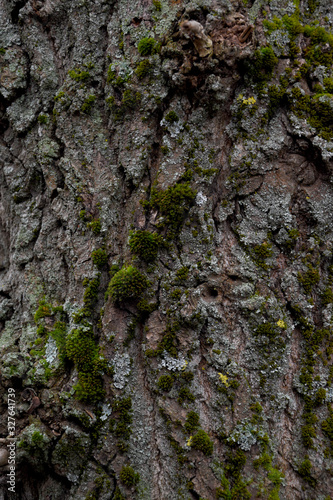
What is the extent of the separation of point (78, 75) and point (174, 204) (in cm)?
177

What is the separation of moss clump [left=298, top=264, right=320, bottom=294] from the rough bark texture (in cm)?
1

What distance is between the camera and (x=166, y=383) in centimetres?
284

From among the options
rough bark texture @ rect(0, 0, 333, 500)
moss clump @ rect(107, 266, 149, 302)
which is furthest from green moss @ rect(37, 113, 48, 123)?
moss clump @ rect(107, 266, 149, 302)

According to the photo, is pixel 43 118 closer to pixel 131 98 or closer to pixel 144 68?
pixel 131 98

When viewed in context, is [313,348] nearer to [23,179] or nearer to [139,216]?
[139,216]

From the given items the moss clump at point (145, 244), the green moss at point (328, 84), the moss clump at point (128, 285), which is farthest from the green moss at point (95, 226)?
the green moss at point (328, 84)

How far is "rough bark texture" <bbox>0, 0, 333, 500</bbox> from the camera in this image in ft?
9.21

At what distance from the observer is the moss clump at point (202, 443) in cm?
271

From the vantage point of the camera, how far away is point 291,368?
9.71 ft

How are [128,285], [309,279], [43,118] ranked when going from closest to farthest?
[128,285] < [309,279] < [43,118]

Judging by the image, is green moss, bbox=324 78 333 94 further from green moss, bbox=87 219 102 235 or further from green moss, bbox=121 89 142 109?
green moss, bbox=87 219 102 235

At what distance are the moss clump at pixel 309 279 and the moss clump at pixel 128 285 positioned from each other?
53.5 inches

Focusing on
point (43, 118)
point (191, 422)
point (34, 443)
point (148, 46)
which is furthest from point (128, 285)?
point (148, 46)

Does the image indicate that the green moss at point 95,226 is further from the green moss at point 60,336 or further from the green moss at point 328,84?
the green moss at point 328,84
